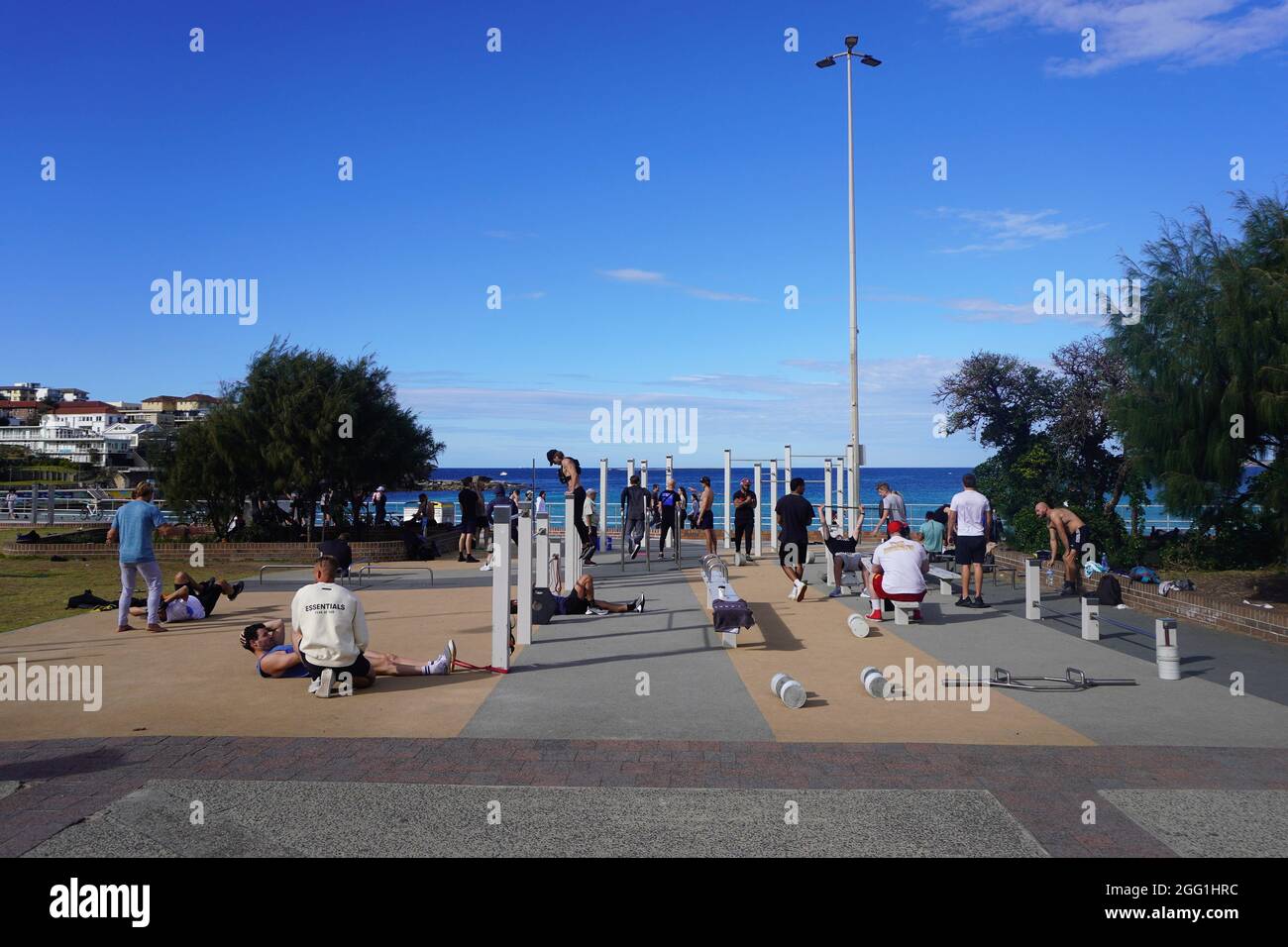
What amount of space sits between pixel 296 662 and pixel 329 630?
81cm

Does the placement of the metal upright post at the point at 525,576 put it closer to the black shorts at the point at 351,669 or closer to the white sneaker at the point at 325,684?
the black shorts at the point at 351,669

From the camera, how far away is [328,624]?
25.2 ft

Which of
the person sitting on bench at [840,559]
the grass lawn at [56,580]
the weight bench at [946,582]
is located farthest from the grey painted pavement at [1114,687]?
the grass lawn at [56,580]

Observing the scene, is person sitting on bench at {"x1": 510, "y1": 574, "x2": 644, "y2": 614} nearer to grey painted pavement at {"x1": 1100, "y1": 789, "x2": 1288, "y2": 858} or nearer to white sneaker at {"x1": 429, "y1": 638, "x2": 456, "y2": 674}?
white sneaker at {"x1": 429, "y1": 638, "x2": 456, "y2": 674}

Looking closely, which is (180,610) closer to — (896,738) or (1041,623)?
(896,738)

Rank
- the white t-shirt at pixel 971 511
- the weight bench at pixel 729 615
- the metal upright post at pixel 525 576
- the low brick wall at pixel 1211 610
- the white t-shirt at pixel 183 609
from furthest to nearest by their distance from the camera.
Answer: the white t-shirt at pixel 971 511 → the white t-shirt at pixel 183 609 → the low brick wall at pixel 1211 610 → the weight bench at pixel 729 615 → the metal upright post at pixel 525 576

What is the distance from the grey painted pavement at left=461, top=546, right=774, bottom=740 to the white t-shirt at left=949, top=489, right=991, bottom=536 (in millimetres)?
3670

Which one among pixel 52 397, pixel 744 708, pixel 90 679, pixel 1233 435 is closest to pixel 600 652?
pixel 744 708

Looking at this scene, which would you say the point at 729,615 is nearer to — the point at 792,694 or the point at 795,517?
the point at 792,694

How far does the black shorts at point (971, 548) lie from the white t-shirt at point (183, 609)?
990 cm

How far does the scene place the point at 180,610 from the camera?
11.8m

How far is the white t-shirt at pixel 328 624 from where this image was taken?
7645 mm
